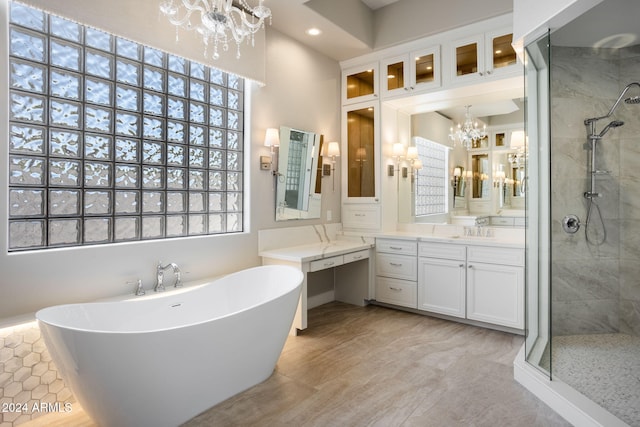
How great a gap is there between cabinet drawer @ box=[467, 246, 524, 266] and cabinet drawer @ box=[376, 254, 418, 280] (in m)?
0.59

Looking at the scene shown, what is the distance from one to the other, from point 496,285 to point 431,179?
1.43 metres

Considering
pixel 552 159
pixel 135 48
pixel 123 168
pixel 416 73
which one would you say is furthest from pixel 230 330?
pixel 416 73

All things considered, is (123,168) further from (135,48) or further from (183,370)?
(183,370)

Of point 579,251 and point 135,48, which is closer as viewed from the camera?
point 135,48

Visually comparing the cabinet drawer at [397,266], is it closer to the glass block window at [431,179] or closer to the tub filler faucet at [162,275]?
the glass block window at [431,179]

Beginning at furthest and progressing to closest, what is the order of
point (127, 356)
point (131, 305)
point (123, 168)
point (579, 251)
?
point (579, 251), point (123, 168), point (131, 305), point (127, 356)

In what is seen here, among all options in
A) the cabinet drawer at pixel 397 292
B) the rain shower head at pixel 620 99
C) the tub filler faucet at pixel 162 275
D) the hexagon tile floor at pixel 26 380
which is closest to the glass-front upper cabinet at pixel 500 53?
the rain shower head at pixel 620 99

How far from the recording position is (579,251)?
3090 mm

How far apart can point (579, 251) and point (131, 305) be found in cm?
346

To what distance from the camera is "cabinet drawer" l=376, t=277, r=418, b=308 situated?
→ 387cm

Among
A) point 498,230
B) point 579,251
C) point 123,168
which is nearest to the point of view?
point 123,168

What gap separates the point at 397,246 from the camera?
3986 mm

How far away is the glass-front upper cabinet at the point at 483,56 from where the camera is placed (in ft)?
11.0

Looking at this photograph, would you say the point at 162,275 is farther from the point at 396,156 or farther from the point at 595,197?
the point at 595,197
